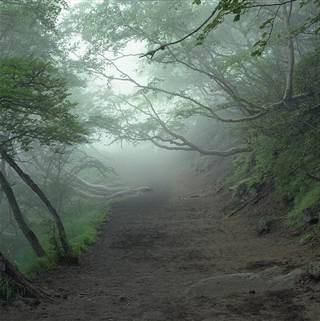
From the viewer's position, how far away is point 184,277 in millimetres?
7801

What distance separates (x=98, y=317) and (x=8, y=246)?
34.5 ft

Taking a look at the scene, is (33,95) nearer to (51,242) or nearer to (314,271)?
(51,242)

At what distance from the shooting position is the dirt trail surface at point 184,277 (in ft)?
18.3

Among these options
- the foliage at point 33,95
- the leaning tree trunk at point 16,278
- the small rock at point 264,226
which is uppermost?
the foliage at point 33,95

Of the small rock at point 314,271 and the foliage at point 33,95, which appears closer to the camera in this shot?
the small rock at point 314,271

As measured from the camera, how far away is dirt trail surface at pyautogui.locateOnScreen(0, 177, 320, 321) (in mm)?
5574

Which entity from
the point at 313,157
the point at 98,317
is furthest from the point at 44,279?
the point at 313,157

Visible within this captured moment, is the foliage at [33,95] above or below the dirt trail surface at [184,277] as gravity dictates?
above

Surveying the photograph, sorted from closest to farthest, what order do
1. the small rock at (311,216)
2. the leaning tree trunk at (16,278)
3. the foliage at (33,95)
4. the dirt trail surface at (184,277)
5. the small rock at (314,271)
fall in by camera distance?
the dirt trail surface at (184,277)
the small rock at (314,271)
the leaning tree trunk at (16,278)
the foliage at (33,95)
the small rock at (311,216)

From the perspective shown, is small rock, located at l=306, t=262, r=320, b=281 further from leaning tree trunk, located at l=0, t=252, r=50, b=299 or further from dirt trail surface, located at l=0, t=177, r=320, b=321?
leaning tree trunk, located at l=0, t=252, r=50, b=299

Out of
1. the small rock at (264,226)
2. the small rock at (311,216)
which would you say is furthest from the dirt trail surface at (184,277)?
the small rock at (311,216)

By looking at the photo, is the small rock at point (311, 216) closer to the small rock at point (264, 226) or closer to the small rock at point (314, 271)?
the small rock at point (264, 226)

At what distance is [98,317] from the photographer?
5598 millimetres

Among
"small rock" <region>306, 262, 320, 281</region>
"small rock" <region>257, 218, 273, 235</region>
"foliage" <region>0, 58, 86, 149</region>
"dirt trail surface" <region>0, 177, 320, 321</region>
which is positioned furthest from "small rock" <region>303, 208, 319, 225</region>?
"foliage" <region>0, 58, 86, 149</region>
